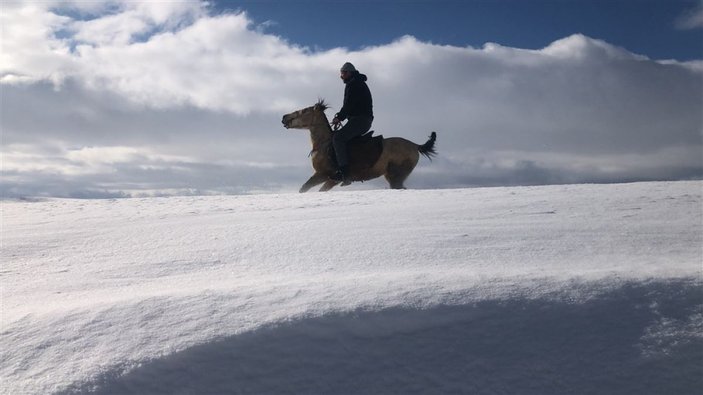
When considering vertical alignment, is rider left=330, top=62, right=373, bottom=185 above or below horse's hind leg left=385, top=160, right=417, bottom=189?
above

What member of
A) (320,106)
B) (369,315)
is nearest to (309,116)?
(320,106)

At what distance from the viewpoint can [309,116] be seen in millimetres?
8484

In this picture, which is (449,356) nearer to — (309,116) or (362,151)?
(362,151)

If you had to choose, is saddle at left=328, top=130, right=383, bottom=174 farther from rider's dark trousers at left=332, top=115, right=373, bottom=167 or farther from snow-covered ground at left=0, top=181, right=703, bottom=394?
snow-covered ground at left=0, top=181, right=703, bottom=394

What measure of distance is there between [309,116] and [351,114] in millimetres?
1024

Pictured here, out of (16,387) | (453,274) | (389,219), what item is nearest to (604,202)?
(389,219)

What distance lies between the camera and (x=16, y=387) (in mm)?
1754

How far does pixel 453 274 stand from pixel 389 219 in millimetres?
1404

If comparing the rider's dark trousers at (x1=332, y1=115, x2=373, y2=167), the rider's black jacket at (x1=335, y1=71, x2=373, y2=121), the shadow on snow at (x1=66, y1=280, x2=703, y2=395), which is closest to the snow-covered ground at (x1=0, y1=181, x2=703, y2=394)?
the shadow on snow at (x1=66, y1=280, x2=703, y2=395)

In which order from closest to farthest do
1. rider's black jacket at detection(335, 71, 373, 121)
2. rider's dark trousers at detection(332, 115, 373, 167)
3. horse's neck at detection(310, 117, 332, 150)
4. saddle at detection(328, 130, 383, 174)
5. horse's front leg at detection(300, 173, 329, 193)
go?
1. rider's black jacket at detection(335, 71, 373, 121)
2. rider's dark trousers at detection(332, 115, 373, 167)
3. saddle at detection(328, 130, 383, 174)
4. horse's front leg at detection(300, 173, 329, 193)
5. horse's neck at detection(310, 117, 332, 150)

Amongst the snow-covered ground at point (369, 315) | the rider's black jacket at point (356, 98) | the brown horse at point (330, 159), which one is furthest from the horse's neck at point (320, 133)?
the snow-covered ground at point (369, 315)

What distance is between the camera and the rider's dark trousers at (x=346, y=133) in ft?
25.4

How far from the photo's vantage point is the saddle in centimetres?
802

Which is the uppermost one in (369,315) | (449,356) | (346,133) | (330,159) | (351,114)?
(351,114)
